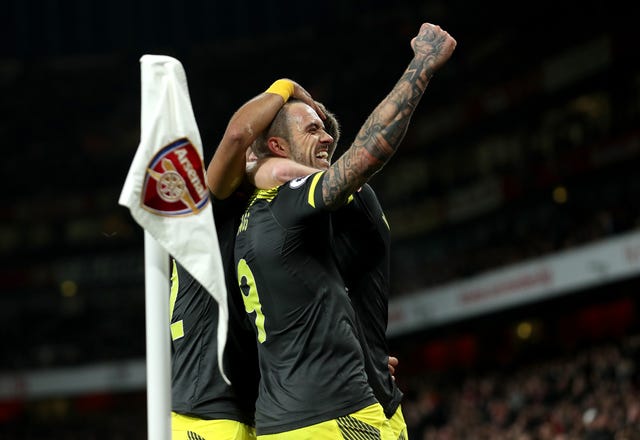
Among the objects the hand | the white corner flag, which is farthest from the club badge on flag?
the hand

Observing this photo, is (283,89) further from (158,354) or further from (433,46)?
(158,354)

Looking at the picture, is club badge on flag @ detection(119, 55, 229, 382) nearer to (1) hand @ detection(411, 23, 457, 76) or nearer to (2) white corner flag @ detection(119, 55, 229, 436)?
(2) white corner flag @ detection(119, 55, 229, 436)

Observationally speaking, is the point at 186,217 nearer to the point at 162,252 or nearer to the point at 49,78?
the point at 162,252

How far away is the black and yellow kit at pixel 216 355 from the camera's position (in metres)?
4.41

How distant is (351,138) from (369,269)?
32813 millimetres

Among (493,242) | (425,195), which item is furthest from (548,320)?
(425,195)

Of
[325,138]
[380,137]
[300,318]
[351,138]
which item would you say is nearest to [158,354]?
[300,318]

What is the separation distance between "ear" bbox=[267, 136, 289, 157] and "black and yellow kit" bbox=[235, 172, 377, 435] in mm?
289

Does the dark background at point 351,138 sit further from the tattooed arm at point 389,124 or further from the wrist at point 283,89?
the tattooed arm at point 389,124

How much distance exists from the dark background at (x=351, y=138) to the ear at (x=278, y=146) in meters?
17.1

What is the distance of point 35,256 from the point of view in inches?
1935

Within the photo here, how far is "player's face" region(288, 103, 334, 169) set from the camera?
440 centimetres

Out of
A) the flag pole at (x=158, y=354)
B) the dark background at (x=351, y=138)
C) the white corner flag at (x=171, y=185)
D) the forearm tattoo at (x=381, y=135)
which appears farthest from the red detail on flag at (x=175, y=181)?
the dark background at (x=351, y=138)

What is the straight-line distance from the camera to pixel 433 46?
3.81 m
